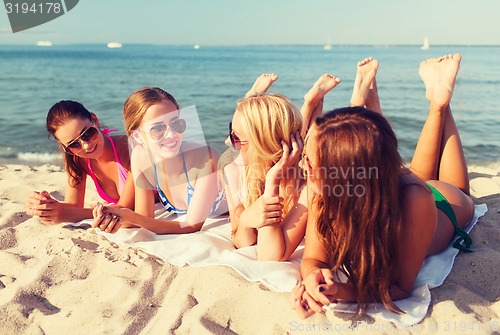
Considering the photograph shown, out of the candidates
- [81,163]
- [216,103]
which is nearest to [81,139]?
[81,163]

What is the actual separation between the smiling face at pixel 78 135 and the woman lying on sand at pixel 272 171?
1.44 m

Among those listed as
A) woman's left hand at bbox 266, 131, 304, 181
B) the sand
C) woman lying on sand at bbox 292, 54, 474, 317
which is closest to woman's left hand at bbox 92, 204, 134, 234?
the sand

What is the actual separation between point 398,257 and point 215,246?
1399 mm

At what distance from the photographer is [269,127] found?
2666mm

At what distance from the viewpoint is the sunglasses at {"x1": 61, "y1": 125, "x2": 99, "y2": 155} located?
3.41m

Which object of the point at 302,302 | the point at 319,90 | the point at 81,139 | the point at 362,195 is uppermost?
the point at 319,90

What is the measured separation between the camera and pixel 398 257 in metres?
2.12

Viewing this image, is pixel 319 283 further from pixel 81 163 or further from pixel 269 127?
pixel 81 163

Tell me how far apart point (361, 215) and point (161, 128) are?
6.08ft

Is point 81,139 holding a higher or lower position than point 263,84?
lower

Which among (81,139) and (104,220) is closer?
(104,220)

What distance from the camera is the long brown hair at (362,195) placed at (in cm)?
192
